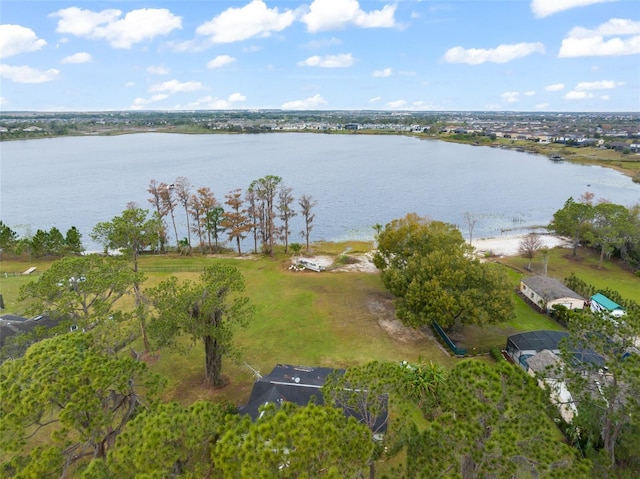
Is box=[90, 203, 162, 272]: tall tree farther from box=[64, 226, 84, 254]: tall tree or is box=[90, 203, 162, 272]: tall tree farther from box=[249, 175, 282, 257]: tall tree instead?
box=[64, 226, 84, 254]: tall tree

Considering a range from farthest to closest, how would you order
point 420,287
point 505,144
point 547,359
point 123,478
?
1. point 505,144
2. point 420,287
3. point 547,359
4. point 123,478

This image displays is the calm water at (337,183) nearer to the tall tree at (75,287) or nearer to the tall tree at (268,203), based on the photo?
the tall tree at (268,203)

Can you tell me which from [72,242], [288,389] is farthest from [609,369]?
[72,242]

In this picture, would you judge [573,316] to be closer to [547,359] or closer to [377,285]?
[547,359]

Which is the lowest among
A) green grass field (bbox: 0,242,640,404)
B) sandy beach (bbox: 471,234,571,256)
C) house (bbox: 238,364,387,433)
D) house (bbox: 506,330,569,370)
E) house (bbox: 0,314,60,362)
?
sandy beach (bbox: 471,234,571,256)

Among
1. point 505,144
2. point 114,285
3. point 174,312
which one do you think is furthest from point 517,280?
point 505,144


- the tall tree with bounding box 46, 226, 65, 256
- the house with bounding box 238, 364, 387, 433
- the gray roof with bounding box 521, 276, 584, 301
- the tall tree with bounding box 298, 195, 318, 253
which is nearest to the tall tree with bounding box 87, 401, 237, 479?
the house with bounding box 238, 364, 387, 433

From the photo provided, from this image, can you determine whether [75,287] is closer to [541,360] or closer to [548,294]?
[541,360]
